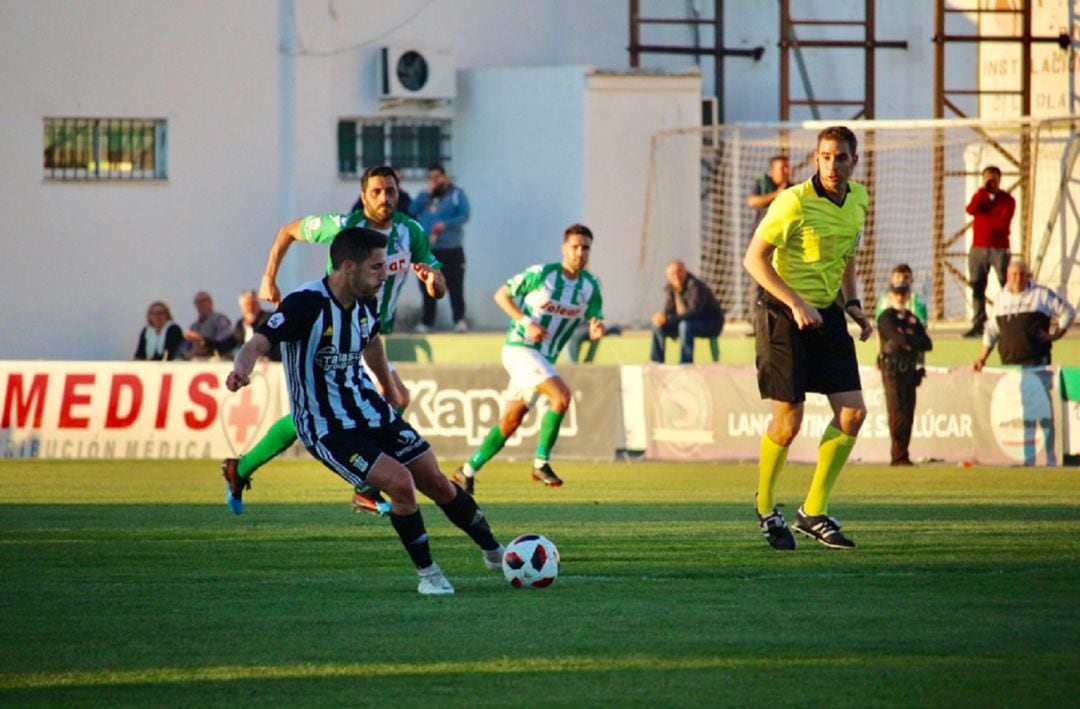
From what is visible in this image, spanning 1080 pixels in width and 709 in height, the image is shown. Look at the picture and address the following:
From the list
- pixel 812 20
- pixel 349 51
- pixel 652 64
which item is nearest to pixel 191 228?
pixel 349 51

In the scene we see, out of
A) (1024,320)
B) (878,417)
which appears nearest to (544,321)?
(878,417)

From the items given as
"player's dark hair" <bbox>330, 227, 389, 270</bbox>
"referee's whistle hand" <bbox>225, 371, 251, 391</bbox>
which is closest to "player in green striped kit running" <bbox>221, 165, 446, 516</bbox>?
"player's dark hair" <bbox>330, 227, 389, 270</bbox>

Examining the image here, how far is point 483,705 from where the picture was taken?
20.3ft

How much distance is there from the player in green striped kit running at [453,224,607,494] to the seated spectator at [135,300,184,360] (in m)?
7.99

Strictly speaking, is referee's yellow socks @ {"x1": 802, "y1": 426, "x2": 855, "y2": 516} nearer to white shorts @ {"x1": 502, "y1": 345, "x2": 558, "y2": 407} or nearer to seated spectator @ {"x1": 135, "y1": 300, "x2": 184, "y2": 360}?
white shorts @ {"x1": 502, "y1": 345, "x2": 558, "y2": 407}

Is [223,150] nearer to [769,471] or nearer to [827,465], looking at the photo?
[769,471]

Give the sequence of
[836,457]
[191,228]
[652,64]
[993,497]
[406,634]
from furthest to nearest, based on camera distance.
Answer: [652,64] → [191,228] → [993,497] → [836,457] → [406,634]

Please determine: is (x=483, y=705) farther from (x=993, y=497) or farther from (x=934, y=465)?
(x=934, y=465)

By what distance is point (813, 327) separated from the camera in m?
10.3

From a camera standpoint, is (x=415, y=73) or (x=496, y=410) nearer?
(x=496, y=410)

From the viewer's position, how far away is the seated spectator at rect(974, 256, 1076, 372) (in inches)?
771

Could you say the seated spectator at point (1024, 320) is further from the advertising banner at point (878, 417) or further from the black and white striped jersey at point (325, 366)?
the black and white striped jersey at point (325, 366)

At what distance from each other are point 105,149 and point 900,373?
11921mm

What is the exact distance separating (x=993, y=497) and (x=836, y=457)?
448cm
